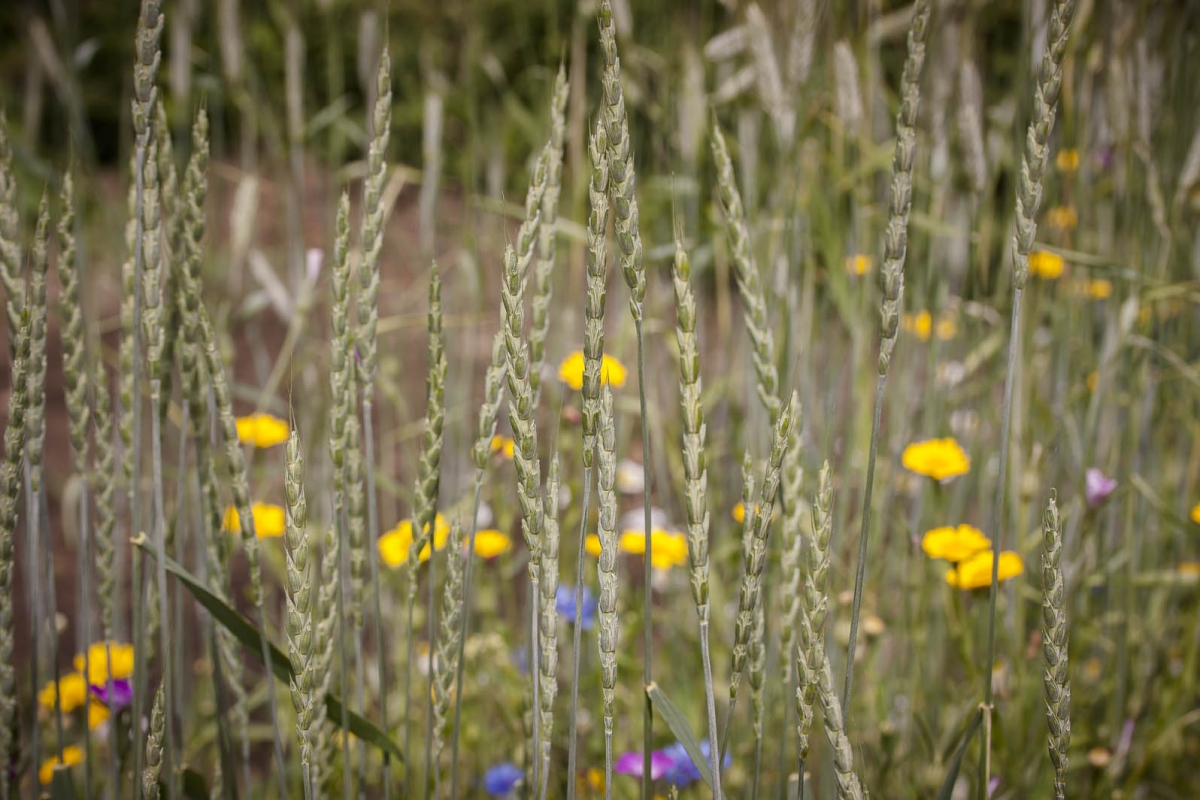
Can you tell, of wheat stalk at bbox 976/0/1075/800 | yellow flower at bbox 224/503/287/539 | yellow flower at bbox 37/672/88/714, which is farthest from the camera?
yellow flower at bbox 224/503/287/539

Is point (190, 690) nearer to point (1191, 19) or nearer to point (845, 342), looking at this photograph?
point (845, 342)

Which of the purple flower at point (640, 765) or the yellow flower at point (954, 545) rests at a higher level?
the yellow flower at point (954, 545)

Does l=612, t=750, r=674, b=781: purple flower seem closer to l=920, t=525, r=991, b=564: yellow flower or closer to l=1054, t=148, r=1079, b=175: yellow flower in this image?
l=920, t=525, r=991, b=564: yellow flower

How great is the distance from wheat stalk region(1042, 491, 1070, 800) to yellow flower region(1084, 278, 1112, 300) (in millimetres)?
707

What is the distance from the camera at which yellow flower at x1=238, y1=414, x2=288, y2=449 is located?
3.32 ft

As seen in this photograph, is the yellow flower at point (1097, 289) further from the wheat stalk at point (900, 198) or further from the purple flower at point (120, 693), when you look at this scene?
the purple flower at point (120, 693)

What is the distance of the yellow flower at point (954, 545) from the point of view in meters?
0.78

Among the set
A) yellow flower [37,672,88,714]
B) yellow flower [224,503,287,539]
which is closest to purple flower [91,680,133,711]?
yellow flower [37,672,88,714]

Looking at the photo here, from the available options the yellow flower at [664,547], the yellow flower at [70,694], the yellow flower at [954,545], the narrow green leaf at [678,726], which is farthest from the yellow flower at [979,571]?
the yellow flower at [70,694]

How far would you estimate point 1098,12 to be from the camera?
94cm

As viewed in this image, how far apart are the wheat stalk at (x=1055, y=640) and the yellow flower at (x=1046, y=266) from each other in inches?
23.5

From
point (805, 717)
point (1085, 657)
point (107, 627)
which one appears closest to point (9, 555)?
point (107, 627)

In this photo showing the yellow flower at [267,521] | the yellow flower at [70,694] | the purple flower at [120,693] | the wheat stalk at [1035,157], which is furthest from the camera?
the yellow flower at [267,521]

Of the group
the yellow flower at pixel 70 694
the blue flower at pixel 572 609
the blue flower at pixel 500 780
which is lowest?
the blue flower at pixel 500 780
